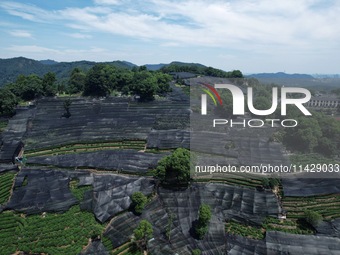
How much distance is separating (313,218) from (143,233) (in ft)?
65.2

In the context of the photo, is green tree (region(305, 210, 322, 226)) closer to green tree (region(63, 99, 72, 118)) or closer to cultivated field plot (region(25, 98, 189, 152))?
cultivated field plot (region(25, 98, 189, 152))

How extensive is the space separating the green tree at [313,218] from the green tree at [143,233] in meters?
18.7

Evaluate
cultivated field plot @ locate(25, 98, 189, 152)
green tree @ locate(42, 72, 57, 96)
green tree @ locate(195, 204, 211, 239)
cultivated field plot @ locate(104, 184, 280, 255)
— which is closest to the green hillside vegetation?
cultivated field plot @ locate(104, 184, 280, 255)

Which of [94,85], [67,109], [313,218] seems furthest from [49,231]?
[94,85]

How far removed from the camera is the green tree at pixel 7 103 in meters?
57.3

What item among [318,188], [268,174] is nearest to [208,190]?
[268,174]

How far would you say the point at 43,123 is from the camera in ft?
186

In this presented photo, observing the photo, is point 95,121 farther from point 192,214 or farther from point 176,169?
point 192,214

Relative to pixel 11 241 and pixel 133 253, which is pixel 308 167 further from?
pixel 11 241

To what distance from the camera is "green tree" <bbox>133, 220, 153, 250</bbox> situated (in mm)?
28109

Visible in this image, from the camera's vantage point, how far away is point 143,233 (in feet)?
92.7

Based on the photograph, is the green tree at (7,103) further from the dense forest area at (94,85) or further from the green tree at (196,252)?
the green tree at (196,252)

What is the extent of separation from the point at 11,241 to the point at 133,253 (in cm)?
1357

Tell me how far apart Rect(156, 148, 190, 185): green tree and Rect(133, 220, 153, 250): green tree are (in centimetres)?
899
